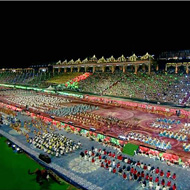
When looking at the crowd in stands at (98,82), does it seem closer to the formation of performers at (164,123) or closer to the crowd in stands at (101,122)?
the crowd in stands at (101,122)

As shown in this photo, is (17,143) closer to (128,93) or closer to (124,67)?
(128,93)

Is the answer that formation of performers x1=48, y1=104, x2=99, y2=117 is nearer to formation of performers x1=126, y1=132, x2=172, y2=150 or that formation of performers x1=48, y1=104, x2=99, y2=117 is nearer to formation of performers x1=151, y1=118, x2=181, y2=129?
formation of performers x1=151, y1=118, x2=181, y2=129

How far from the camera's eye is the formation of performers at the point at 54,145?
75.7ft

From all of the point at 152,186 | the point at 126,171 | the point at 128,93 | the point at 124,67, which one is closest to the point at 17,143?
the point at 126,171

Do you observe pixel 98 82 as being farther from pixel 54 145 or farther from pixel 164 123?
pixel 54 145

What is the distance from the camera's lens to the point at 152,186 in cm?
1689

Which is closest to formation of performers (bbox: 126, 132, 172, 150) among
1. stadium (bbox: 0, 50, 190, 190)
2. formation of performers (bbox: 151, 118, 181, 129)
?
stadium (bbox: 0, 50, 190, 190)

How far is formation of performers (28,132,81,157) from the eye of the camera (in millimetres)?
23075

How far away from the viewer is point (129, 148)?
76.3 feet

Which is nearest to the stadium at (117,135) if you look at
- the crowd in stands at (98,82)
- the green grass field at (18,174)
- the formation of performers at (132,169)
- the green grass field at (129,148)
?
the formation of performers at (132,169)

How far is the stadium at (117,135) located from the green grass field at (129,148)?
110mm

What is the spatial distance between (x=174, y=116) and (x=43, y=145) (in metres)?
25.1

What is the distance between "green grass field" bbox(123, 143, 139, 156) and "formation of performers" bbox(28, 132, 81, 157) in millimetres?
5461

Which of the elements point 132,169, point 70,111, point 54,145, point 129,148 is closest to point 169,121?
point 129,148
